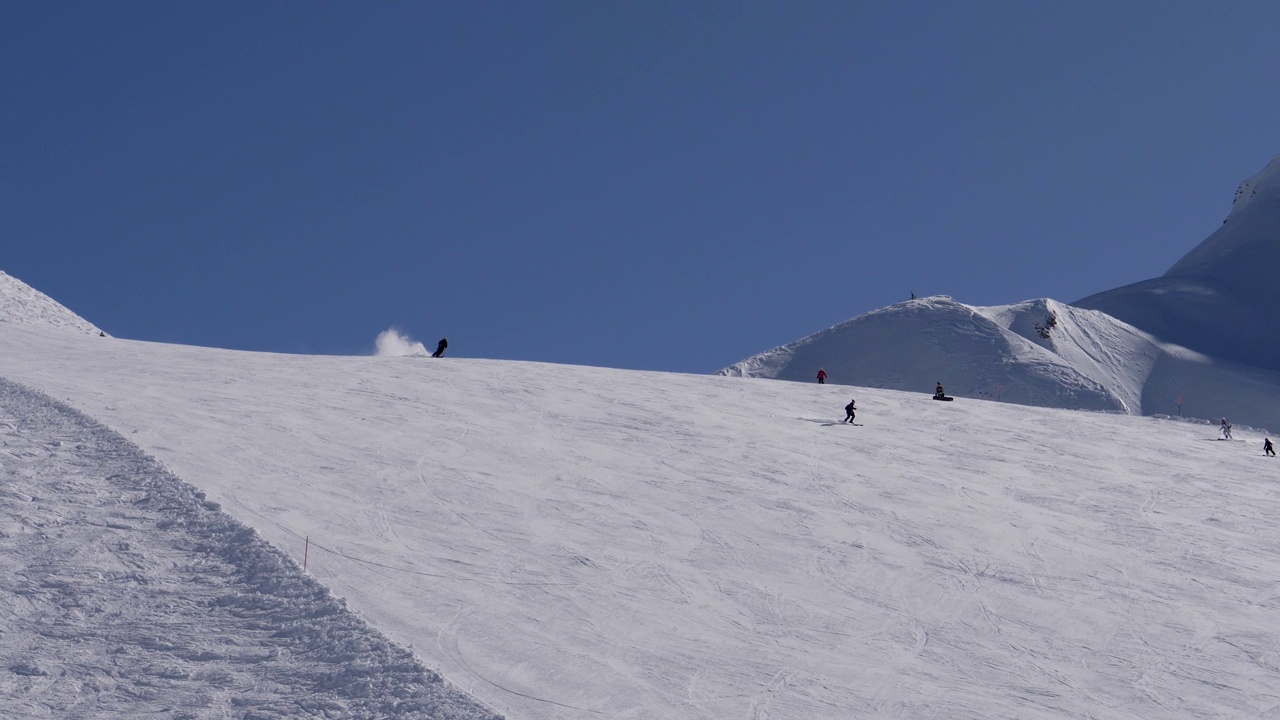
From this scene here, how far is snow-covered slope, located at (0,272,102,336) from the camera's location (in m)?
37.2

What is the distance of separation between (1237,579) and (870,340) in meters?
54.4

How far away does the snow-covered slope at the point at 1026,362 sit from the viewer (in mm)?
66125

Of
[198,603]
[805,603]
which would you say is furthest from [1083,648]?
[198,603]

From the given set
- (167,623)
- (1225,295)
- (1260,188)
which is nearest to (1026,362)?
(1225,295)

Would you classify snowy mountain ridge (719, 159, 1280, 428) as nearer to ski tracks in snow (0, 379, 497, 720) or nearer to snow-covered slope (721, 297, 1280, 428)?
snow-covered slope (721, 297, 1280, 428)

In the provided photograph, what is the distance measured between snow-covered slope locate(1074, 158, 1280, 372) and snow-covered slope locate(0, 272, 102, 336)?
210ft

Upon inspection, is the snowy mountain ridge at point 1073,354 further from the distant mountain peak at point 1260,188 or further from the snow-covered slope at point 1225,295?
the distant mountain peak at point 1260,188

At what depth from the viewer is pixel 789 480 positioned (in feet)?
65.5

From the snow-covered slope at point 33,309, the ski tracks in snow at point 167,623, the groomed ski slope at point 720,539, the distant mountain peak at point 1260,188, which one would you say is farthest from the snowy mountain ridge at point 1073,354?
the ski tracks in snow at point 167,623

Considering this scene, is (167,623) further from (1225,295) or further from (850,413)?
(1225,295)

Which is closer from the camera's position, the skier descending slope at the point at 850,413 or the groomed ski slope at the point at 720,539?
the groomed ski slope at the point at 720,539

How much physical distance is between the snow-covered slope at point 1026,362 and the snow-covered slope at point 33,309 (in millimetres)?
37424

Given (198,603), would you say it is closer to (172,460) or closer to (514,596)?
(514,596)

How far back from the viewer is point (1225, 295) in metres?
85.5
